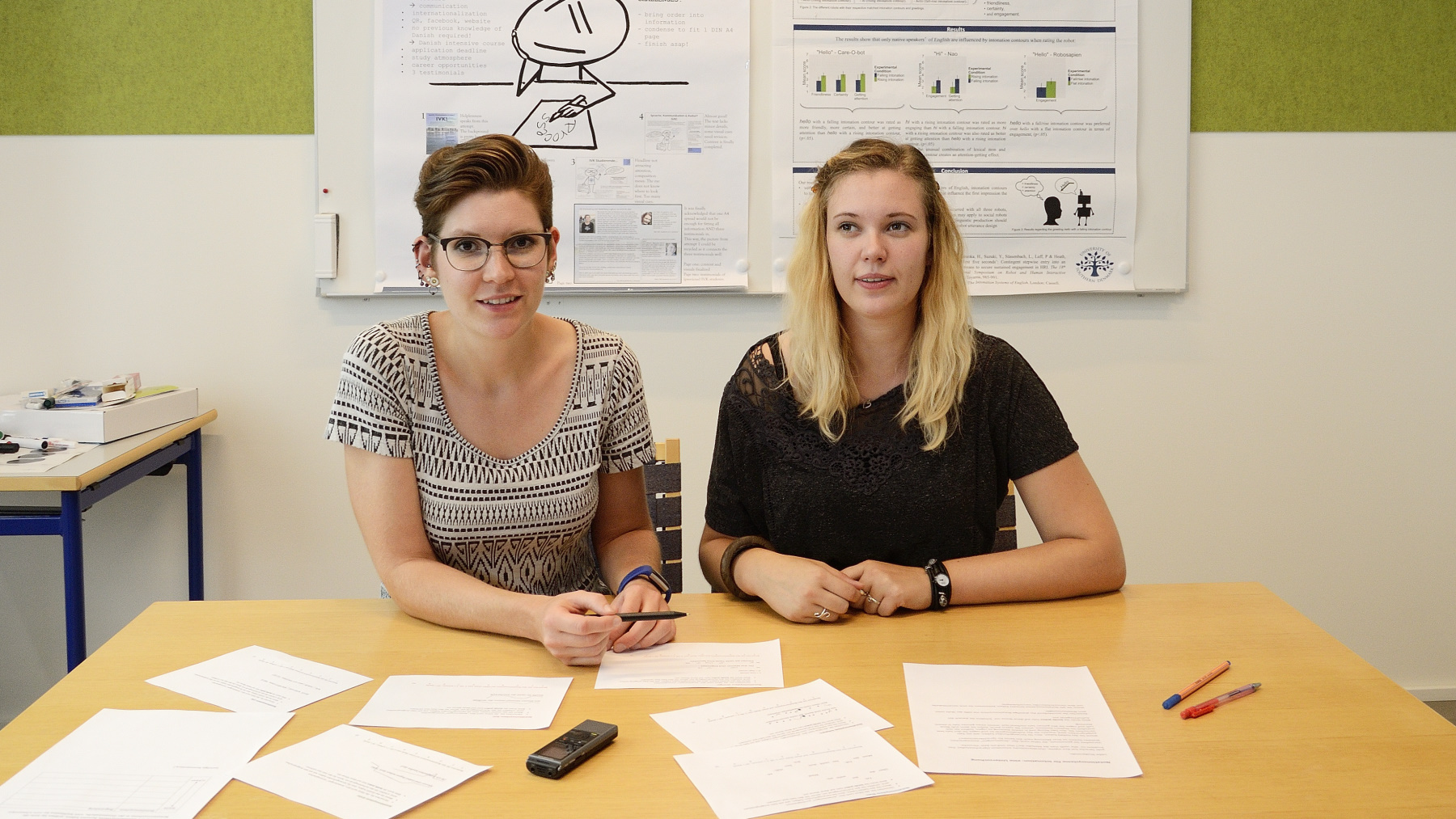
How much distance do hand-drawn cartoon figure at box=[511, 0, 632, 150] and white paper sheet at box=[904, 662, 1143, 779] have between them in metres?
1.86

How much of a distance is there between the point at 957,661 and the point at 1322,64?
233 cm

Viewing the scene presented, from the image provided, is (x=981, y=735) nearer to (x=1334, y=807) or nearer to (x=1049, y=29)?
(x=1334, y=807)

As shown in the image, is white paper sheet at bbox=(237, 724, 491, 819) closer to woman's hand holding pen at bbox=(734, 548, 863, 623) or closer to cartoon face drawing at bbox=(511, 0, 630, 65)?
woman's hand holding pen at bbox=(734, 548, 863, 623)

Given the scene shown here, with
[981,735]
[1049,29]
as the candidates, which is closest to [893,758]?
[981,735]

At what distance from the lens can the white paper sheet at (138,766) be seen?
35.6 inches

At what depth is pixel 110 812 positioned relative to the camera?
0.89 m

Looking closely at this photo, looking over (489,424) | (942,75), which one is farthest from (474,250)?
(942,75)

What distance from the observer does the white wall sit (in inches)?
104

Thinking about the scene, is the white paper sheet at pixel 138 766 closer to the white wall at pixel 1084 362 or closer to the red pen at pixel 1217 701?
the red pen at pixel 1217 701

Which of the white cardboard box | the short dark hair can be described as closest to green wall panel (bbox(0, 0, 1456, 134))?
the white cardboard box

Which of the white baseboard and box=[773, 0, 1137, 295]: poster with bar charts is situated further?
the white baseboard

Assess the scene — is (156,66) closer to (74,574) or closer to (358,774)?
(74,574)

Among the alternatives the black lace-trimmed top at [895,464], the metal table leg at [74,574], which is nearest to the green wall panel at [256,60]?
the metal table leg at [74,574]

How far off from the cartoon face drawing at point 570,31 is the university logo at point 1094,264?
4.38ft
